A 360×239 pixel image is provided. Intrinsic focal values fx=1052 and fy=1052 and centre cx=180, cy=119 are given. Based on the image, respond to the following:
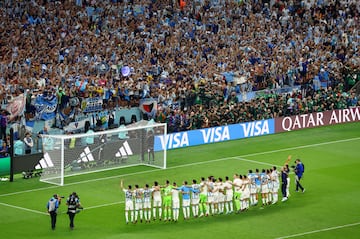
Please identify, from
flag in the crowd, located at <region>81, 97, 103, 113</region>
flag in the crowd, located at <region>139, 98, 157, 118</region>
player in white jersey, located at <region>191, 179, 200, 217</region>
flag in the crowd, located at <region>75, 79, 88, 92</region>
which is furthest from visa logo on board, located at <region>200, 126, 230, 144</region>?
player in white jersey, located at <region>191, 179, 200, 217</region>

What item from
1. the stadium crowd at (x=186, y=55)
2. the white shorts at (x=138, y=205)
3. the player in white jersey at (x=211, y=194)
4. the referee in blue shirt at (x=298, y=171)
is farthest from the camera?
the stadium crowd at (x=186, y=55)

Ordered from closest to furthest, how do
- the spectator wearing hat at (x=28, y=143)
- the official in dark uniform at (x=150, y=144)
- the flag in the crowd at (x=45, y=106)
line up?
the spectator wearing hat at (x=28, y=143), the official in dark uniform at (x=150, y=144), the flag in the crowd at (x=45, y=106)

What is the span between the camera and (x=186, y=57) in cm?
5184

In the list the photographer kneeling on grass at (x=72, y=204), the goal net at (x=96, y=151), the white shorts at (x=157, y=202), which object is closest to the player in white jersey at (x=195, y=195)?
the white shorts at (x=157, y=202)

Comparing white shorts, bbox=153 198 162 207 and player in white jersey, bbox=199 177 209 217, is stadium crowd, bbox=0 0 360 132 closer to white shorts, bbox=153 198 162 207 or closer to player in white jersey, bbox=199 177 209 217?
white shorts, bbox=153 198 162 207

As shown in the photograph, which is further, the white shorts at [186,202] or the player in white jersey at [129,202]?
the white shorts at [186,202]

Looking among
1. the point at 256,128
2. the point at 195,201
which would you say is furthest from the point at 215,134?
the point at 195,201

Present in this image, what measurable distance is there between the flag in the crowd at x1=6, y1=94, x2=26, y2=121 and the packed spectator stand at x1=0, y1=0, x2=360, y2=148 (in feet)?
0.73

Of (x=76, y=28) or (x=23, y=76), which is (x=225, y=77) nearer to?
(x=76, y=28)

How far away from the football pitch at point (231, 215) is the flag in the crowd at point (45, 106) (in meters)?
3.08

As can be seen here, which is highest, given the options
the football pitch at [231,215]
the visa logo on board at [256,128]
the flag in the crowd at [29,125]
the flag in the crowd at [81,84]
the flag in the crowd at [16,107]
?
the flag in the crowd at [81,84]

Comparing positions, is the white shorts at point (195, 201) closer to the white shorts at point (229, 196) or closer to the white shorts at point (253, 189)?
the white shorts at point (229, 196)

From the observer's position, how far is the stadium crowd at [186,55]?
46.8 metres

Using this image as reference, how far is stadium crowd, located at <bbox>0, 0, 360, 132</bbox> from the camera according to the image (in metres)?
46.8
